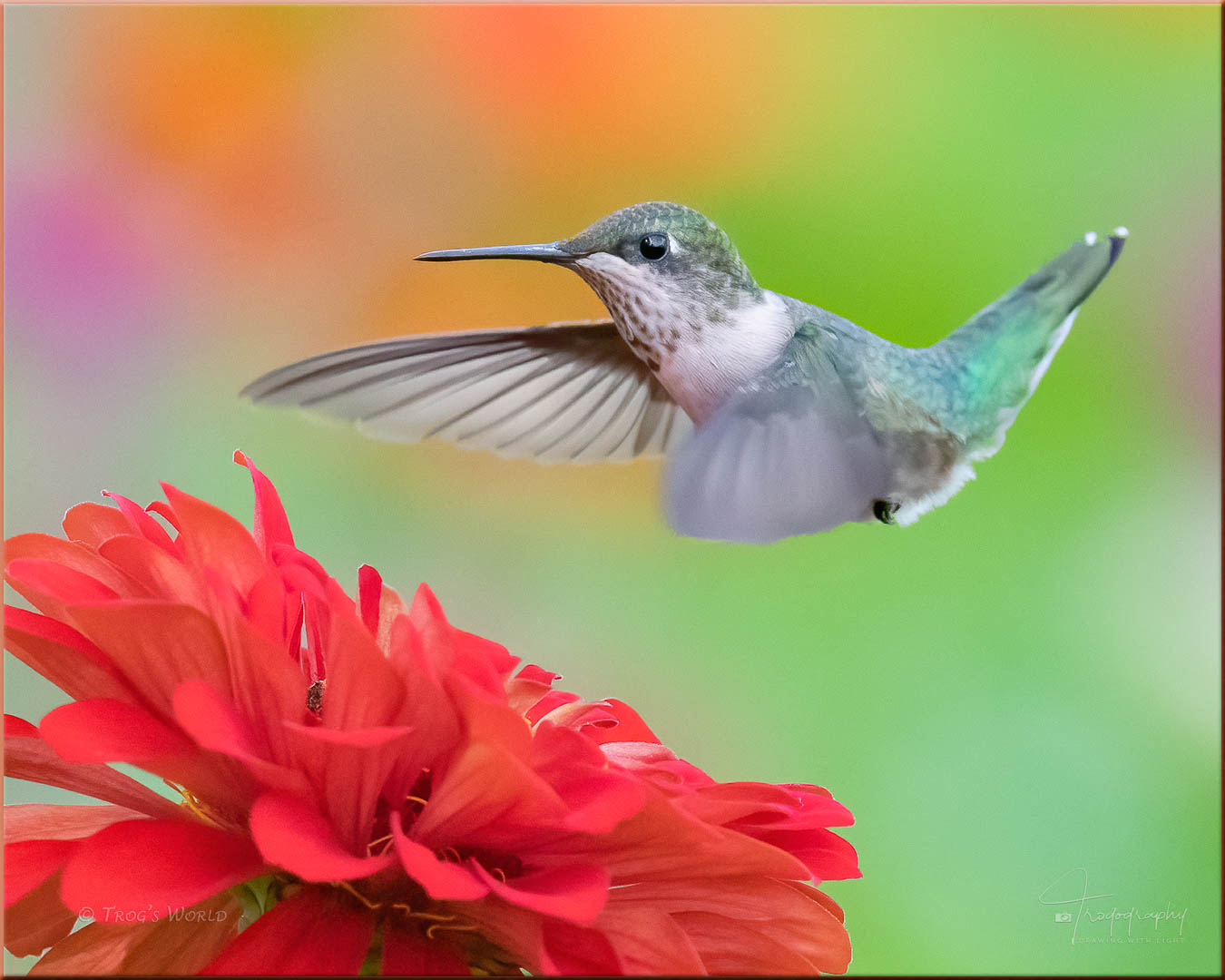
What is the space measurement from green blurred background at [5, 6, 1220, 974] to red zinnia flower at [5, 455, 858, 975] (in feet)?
2.11

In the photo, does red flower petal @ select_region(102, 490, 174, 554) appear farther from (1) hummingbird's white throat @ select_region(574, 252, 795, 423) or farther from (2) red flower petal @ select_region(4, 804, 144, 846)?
(1) hummingbird's white throat @ select_region(574, 252, 795, 423)

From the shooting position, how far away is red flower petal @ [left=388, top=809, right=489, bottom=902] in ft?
0.71

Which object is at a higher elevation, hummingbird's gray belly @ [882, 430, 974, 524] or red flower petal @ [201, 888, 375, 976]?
hummingbird's gray belly @ [882, 430, 974, 524]

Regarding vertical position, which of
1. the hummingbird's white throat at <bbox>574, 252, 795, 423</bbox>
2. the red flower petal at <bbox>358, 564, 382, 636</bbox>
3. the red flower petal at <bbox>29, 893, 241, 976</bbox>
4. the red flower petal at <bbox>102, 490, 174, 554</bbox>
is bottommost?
the red flower petal at <bbox>29, 893, 241, 976</bbox>

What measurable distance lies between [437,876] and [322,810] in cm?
5

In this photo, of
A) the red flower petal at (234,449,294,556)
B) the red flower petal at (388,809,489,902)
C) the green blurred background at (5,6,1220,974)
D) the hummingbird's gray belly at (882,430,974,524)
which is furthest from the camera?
the green blurred background at (5,6,1220,974)

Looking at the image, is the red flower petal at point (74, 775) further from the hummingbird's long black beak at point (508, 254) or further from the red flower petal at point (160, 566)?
the hummingbird's long black beak at point (508, 254)

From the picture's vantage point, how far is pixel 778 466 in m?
0.50

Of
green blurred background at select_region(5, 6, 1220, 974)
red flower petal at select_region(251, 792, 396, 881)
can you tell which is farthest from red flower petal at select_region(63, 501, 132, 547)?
green blurred background at select_region(5, 6, 1220, 974)

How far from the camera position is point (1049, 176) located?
3.11ft

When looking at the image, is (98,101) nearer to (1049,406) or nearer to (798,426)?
(798,426)

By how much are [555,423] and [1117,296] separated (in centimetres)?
59

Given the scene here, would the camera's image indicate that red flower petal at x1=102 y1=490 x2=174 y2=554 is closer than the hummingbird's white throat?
Yes

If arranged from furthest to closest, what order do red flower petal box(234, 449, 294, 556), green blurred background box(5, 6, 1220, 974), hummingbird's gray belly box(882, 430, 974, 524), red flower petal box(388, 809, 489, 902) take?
green blurred background box(5, 6, 1220, 974)
hummingbird's gray belly box(882, 430, 974, 524)
red flower petal box(234, 449, 294, 556)
red flower petal box(388, 809, 489, 902)
